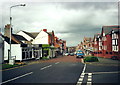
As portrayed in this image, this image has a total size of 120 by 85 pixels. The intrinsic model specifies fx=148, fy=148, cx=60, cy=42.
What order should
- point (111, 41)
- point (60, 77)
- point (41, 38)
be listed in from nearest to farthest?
1. point (60, 77)
2. point (111, 41)
3. point (41, 38)

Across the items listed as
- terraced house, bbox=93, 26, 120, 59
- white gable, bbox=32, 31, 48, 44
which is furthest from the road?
white gable, bbox=32, 31, 48, 44

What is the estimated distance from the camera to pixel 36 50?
40500 millimetres

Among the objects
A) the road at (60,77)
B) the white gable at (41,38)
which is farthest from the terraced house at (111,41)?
the road at (60,77)

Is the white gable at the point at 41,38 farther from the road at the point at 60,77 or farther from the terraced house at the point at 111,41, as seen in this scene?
Result: the road at the point at 60,77

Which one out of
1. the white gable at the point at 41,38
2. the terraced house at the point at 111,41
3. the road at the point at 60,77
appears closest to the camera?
the road at the point at 60,77

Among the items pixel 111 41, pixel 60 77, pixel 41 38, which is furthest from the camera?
pixel 41 38

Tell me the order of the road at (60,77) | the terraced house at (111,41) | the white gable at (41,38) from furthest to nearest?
the white gable at (41,38)
the terraced house at (111,41)
the road at (60,77)

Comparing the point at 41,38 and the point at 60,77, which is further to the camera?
the point at 41,38

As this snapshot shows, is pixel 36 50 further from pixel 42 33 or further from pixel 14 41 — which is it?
pixel 42 33

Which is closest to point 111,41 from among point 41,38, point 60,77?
point 41,38

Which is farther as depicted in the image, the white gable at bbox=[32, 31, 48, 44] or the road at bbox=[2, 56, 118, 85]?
the white gable at bbox=[32, 31, 48, 44]

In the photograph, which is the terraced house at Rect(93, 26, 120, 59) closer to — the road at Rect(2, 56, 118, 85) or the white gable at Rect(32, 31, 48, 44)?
the white gable at Rect(32, 31, 48, 44)

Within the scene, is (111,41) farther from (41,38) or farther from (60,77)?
(60,77)

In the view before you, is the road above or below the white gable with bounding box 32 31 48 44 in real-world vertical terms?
below
